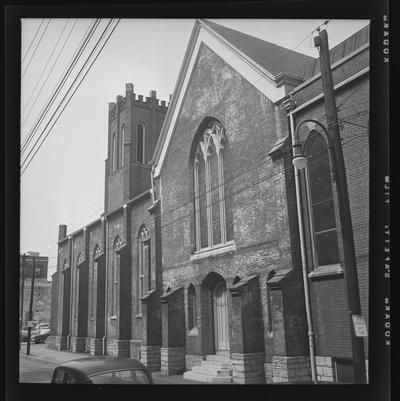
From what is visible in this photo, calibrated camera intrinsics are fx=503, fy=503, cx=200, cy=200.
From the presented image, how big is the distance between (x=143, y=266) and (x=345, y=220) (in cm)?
716

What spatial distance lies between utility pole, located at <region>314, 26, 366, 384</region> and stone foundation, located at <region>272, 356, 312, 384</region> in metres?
1.47

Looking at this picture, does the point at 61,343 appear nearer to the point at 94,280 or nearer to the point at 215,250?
the point at 94,280

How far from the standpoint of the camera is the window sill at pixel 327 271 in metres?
8.86

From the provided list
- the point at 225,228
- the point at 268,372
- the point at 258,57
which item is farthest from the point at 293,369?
the point at 258,57

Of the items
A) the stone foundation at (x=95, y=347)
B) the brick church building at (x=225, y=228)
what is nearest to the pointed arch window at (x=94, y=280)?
the brick church building at (x=225, y=228)

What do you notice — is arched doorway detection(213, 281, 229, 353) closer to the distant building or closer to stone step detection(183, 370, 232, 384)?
stone step detection(183, 370, 232, 384)

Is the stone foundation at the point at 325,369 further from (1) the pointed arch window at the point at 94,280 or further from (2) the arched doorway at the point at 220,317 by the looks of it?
(1) the pointed arch window at the point at 94,280

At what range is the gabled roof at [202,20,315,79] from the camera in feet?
32.9

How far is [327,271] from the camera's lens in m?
9.05

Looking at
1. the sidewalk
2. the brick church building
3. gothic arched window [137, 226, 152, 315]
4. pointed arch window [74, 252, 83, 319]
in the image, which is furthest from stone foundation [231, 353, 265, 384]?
pointed arch window [74, 252, 83, 319]

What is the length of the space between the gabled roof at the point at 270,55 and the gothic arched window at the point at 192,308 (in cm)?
545

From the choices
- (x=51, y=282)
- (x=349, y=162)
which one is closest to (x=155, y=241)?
(x=51, y=282)
